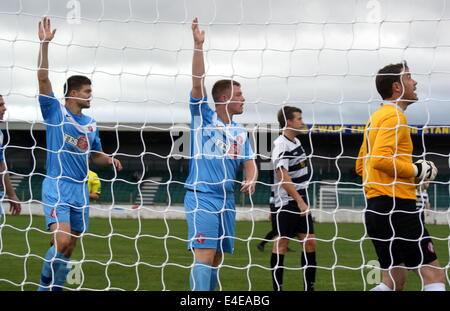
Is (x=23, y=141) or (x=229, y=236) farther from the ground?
(x=23, y=141)

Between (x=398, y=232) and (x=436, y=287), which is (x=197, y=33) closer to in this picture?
(x=398, y=232)

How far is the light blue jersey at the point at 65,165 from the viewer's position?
Result: 5016 mm

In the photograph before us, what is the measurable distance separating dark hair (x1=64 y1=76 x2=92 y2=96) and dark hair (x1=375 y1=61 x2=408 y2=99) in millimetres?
2442

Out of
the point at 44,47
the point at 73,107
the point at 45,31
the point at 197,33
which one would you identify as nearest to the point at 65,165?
the point at 73,107

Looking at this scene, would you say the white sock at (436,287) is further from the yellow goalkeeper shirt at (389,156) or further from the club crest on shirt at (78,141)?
the club crest on shirt at (78,141)

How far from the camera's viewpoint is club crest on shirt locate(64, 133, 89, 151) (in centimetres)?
516

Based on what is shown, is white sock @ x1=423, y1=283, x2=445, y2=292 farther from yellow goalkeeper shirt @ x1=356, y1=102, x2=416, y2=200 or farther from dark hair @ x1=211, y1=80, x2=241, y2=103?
dark hair @ x1=211, y1=80, x2=241, y2=103

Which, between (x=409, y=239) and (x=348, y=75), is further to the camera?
(x=348, y=75)

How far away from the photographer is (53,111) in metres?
5.06

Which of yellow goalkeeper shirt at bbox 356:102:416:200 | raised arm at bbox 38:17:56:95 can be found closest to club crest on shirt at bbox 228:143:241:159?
yellow goalkeeper shirt at bbox 356:102:416:200

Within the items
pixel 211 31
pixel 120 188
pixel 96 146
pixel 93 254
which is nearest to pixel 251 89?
pixel 211 31

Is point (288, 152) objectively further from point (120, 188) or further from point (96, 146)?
point (120, 188)

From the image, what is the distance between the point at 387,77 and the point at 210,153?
1.46 metres
